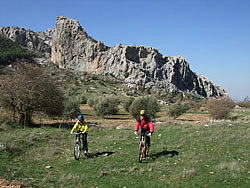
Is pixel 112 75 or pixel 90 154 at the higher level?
pixel 112 75

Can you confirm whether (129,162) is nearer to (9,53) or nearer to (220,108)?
(220,108)

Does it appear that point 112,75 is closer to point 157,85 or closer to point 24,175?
point 157,85

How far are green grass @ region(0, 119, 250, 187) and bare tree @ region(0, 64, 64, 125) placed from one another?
677 cm

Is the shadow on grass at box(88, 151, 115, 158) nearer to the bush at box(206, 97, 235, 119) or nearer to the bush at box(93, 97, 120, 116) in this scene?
the bush at box(206, 97, 235, 119)

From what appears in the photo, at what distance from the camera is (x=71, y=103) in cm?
3906

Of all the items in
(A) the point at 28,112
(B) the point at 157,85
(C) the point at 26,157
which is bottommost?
(C) the point at 26,157

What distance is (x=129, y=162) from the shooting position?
10.2 metres

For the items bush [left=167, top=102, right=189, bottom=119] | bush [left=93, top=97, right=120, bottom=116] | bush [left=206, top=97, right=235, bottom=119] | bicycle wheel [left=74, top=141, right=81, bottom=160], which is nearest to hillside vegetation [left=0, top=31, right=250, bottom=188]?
bicycle wheel [left=74, top=141, right=81, bottom=160]

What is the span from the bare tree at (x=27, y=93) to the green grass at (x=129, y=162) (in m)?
6.77

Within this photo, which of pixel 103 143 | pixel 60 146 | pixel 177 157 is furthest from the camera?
pixel 103 143

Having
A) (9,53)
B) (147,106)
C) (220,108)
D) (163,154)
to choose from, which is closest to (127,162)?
(163,154)

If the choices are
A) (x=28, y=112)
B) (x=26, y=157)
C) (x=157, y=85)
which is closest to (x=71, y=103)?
(x=28, y=112)

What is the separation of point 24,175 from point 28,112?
14.6 m

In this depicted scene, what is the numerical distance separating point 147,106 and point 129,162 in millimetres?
30926
